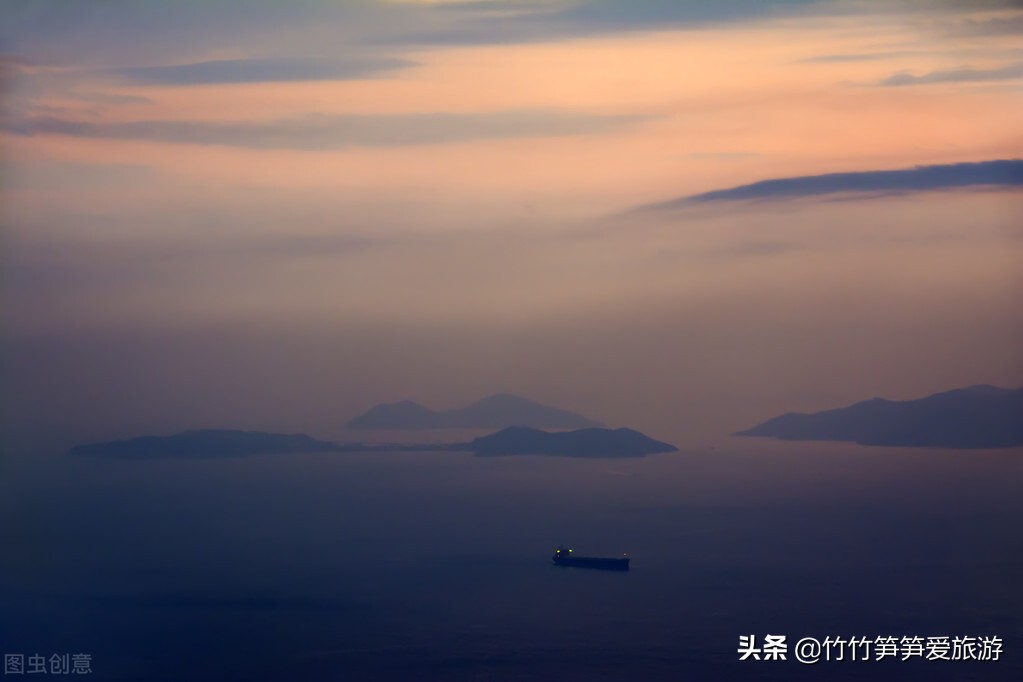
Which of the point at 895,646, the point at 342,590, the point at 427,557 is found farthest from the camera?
the point at 427,557

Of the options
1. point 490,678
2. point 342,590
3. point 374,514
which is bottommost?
point 490,678

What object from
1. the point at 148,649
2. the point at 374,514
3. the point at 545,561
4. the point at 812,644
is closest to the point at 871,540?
the point at 812,644

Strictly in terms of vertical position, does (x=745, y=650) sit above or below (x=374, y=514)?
below

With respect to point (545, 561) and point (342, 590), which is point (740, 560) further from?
point (342, 590)

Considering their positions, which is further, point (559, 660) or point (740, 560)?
point (740, 560)

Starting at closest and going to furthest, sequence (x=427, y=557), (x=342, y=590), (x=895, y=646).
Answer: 1. (x=895, y=646)
2. (x=342, y=590)
3. (x=427, y=557)

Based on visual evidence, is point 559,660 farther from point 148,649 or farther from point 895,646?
point 148,649
